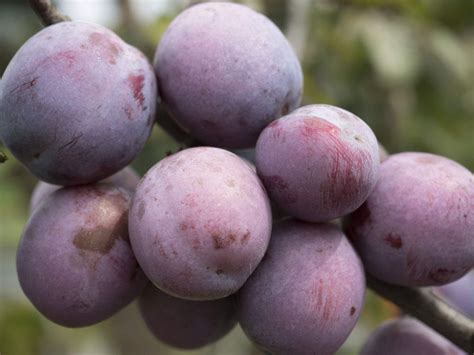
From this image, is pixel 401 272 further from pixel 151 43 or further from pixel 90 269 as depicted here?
pixel 151 43

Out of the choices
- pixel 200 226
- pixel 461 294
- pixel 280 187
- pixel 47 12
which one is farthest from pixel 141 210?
pixel 461 294

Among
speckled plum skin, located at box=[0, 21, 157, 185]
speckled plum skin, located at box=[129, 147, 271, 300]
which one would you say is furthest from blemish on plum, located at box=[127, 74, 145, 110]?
speckled plum skin, located at box=[129, 147, 271, 300]

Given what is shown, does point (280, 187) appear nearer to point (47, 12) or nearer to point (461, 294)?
point (47, 12)

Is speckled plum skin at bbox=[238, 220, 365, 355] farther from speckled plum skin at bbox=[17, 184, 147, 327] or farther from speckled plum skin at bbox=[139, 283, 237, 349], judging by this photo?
speckled plum skin at bbox=[17, 184, 147, 327]

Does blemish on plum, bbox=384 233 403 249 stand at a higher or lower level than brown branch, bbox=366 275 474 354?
higher

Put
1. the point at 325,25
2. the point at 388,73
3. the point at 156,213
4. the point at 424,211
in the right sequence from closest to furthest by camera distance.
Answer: the point at 156,213 < the point at 424,211 < the point at 388,73 < the point at 325,25

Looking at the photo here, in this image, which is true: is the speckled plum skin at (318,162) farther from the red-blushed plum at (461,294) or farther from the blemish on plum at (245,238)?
the red-blushed plum at (461,294)

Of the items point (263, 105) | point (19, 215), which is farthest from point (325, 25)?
point (263, 105)
